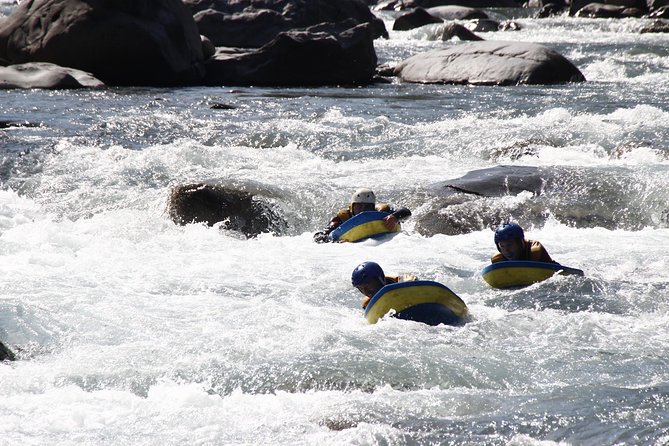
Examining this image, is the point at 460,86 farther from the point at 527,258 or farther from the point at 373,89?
the point at 527,258

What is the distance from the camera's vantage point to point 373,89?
774 inches

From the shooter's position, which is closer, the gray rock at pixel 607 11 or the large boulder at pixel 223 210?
the large boulder at pixel 223 210

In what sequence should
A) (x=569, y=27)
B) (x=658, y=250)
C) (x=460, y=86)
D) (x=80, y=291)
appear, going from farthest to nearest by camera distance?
(x=569, y=27)
(x=460, y=86)
(x=658, y=250)
(x=80, y=291)

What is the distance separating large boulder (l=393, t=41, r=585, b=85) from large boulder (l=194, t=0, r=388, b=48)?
190 inches

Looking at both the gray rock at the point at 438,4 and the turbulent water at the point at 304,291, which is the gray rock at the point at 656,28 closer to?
the turbulent water at the point at 304,291

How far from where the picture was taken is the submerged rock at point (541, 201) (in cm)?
1063

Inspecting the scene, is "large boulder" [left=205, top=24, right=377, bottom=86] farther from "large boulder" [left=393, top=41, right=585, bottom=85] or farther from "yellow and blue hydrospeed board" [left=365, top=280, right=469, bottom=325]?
"yellow and blue hydrospeed board" [left=365, top=280, right=469, bottom=325]

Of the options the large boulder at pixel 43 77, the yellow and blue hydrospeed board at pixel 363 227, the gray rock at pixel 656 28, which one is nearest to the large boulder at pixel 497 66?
the large boulder at pixel 43 77

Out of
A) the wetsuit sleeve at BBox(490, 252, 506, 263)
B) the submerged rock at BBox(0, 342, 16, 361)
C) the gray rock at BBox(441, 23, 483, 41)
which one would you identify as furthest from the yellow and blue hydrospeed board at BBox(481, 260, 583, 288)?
the gray rock at BBox(441, 23, 483, 41)

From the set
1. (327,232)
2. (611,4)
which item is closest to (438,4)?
(611,4)

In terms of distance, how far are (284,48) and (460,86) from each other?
12.7 feet

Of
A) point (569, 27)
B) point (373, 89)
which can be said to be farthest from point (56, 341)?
point (569, 27)

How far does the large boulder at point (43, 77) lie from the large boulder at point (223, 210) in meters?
8.46

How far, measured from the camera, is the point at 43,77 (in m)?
18.5
